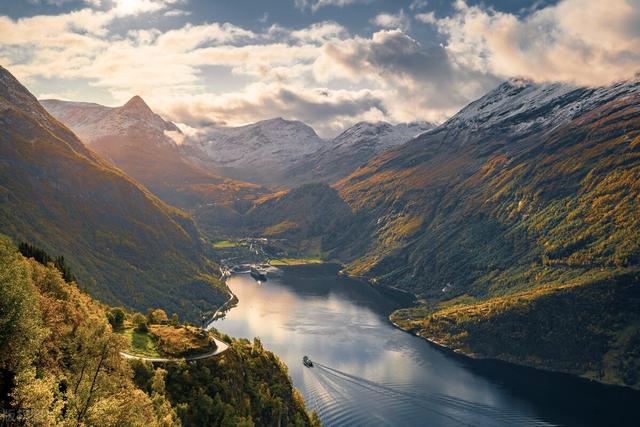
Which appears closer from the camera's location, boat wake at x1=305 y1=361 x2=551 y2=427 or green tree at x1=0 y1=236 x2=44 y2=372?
green tree at x1=0 y1=236 x2=44 y2=372

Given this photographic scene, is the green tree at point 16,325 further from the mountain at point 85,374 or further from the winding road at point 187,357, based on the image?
the winding road at point 187,357

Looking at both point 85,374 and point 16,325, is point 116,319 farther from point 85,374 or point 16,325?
point 16,325

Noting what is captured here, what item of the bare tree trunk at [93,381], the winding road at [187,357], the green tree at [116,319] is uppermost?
the green tree at [116,319]

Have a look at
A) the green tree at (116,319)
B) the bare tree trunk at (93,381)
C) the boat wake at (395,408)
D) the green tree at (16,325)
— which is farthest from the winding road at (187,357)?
the boat wake at (395,408)

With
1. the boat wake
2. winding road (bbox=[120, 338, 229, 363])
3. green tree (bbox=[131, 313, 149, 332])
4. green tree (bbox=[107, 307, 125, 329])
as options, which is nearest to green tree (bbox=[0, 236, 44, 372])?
winding road (bbox=[120, 338, 229, 363])

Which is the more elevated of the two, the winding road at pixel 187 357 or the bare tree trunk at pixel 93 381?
the winding road at pixel 187 357

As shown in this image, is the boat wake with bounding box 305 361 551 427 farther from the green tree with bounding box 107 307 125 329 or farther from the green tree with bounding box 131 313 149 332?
the green tree with bounding box 107 307 125 329

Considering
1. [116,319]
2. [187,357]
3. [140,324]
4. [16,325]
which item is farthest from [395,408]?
[16,325]

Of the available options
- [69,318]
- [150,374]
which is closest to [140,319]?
[150,374]

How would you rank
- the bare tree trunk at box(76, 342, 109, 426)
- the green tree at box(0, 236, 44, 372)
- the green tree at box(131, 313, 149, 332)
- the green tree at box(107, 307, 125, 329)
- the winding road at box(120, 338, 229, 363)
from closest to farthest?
the bare tree trunk at box(76, 342, 109, 426) < the green tree at box(0, 236, 44, 372) < the winding road at box(120, 338, 229, 363) < the green tree at box(107, 307, 125, 329) < the green tree at box(131, 313, 149, 332)
